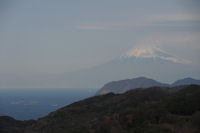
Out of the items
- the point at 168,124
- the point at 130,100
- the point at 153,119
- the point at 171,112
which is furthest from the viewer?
the point at 130,100

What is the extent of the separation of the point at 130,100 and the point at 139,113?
667 inches

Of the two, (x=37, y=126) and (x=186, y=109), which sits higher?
(x=186, y=109)

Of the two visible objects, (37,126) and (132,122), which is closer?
(132,122)

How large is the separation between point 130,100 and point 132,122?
60.3 ft

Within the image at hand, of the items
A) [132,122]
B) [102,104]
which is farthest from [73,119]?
[132,122]

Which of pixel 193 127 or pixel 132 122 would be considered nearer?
pixel 193 127

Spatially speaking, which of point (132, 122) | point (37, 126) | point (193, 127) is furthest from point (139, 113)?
point (37, 126)

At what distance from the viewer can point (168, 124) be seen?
21812 mm

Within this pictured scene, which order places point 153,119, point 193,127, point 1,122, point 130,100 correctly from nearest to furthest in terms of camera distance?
point 193,127 → point 153,119 → point 130,100 → point 1,122

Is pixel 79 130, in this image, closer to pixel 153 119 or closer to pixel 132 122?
pixel 132 122

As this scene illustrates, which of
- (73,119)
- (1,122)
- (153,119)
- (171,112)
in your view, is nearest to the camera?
(153,119)

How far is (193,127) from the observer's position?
1997cm

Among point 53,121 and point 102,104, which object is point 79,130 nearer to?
point 53,121

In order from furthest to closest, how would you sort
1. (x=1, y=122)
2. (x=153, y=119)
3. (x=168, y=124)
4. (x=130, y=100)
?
(x=1, y=122) → (x=130, y=100) → (x=153, y=119) → (x=168, y=124)
